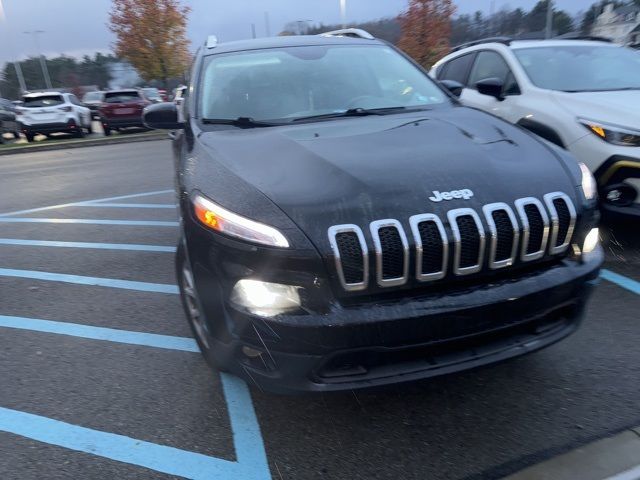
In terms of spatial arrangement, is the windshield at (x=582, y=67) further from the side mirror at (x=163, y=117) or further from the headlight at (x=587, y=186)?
the side mirror at (x=163, y=117)

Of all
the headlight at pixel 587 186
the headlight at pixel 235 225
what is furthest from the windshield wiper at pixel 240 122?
the headlight at pixel 587 186

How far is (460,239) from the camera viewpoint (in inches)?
85.7

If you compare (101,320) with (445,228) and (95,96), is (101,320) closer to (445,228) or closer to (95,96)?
(445,228)

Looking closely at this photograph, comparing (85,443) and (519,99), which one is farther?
(519,99)

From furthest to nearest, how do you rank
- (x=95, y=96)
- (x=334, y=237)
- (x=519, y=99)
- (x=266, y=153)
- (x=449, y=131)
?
1. (x=95, y=96)
2. (x=519, y=99)
3. (x=449, y=131)
4. (x=266, y=153)
5. (x=334, y=237)

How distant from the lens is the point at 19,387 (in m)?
3.04

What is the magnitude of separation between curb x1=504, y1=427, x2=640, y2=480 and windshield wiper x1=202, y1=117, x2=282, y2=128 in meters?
2.24

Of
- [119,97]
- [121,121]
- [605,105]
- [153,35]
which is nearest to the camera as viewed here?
[605,105]

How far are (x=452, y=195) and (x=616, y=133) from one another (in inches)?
105

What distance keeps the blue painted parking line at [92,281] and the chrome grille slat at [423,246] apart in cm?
258

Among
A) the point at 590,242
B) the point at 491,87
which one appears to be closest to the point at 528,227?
the point at 590,242

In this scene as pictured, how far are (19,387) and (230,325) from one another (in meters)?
1.60

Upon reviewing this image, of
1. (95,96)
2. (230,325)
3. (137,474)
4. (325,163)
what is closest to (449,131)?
(325,163)

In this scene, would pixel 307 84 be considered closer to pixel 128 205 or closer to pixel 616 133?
pixel 616 133
